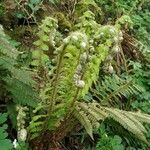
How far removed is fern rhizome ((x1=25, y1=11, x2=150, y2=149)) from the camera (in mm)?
2949

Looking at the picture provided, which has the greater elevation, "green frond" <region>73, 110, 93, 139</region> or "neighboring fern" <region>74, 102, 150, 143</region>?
"green frond" <region>73, 110, 93, 139</region>

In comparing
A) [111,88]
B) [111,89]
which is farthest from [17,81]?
[111,89]

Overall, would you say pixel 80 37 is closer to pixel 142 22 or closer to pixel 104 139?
pixel 104 139

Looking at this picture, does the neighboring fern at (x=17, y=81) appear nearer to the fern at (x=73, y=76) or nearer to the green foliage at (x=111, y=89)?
the fern at (x=73, y=76)

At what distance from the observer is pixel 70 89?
311 cm

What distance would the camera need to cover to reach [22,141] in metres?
2.91

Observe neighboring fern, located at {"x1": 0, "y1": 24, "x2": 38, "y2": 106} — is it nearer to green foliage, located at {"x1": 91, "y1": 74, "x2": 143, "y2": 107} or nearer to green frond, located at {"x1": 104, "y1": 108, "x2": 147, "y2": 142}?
green frond, located at {"x1": 104, "y1": 108, "x2": 147, "y2": 142}

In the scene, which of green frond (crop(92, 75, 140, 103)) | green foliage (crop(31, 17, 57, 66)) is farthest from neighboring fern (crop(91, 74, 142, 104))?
green foliage (crop(31, 17, 57, 66))

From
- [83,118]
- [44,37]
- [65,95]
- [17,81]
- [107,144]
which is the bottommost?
[107,144]

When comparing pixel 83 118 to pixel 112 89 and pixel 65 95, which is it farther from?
pixel 112 89

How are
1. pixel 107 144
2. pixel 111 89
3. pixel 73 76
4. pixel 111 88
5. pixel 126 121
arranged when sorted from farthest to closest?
pixel 111 89 < pixel 111 88 < pixel 107 144 < pixel 126 121 < pixel 73 76

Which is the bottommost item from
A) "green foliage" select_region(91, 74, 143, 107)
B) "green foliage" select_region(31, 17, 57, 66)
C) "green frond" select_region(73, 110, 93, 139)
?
"green foliage" select_region(91, 74, 143, 107)

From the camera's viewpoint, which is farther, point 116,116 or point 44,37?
point 116,116

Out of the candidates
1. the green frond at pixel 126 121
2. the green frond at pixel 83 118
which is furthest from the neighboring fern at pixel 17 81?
the green frond at pixel 126 121
